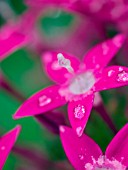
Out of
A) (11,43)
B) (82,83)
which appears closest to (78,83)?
(82,83)

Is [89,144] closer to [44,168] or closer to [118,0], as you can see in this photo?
[44,168]

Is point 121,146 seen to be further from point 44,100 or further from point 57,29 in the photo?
point 57,29

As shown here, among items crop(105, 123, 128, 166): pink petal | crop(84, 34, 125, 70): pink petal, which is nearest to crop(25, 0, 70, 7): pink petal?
crop(84, 34, 125, 70): pink petal

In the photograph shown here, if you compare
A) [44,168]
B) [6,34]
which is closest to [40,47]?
[6,34]

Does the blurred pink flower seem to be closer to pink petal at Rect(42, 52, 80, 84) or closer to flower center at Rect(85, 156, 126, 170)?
pink petal at Rect(42, 52, 80, 84)

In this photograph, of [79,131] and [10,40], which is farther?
[10,40]

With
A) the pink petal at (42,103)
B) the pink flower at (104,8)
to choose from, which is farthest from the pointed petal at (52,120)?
the pink flower at (104,8)
